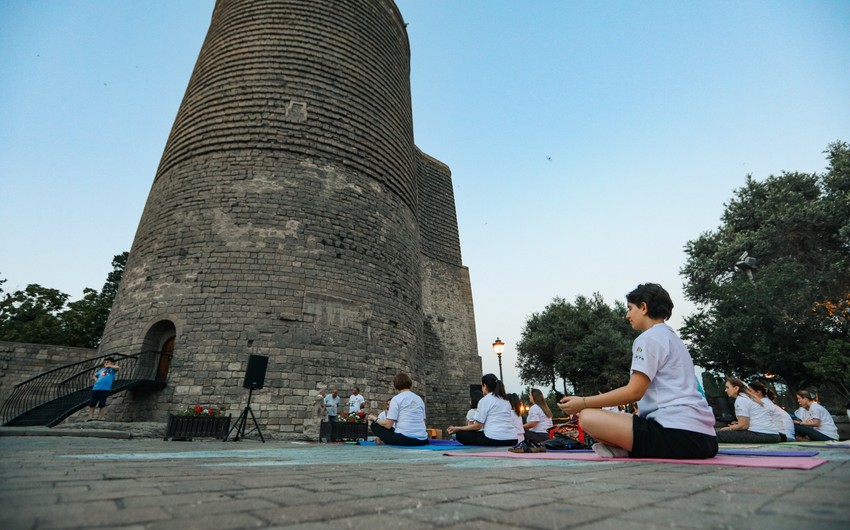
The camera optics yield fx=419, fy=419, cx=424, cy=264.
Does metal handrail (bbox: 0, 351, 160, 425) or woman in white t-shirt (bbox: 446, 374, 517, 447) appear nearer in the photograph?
woman in white t-shirt (bbox: 446, 374, 517, 447)

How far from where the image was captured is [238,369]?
8.85m

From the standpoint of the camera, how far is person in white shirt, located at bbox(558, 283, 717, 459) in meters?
2.79

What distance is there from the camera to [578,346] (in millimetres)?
25469

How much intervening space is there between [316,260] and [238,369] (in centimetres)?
301

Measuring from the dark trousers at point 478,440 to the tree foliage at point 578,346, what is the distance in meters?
20.5

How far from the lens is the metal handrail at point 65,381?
9.10 m

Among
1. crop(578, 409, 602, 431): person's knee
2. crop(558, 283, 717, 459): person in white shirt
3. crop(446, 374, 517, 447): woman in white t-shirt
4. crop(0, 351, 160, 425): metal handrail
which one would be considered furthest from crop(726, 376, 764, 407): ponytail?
crop(0, 351, 160, 425): metal handrail

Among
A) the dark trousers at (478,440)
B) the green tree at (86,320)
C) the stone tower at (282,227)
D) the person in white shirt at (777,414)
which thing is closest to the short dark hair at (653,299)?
the dark trousers at (478,440)

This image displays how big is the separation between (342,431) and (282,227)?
4995 mm

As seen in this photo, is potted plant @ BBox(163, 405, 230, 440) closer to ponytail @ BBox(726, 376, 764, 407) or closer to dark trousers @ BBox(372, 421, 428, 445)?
dark trousers @ BBox(372, 421, 428, 445)

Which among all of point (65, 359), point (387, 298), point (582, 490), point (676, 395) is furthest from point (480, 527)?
point (65, 359)

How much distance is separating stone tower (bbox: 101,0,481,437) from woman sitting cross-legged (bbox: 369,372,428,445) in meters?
3.57

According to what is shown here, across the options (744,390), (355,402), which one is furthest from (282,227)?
(744,390)

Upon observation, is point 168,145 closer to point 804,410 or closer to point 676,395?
point 676,395
